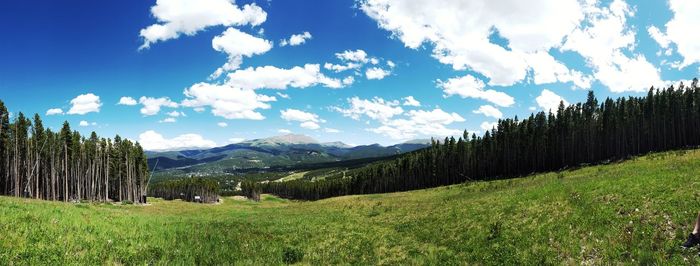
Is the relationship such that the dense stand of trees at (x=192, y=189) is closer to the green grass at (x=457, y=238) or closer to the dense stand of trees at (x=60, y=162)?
the dense stand of trees at (x=60, y=162)

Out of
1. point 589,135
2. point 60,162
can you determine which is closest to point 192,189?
point 60,162

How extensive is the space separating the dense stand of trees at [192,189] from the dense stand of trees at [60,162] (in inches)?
1961

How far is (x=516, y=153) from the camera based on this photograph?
10694cm

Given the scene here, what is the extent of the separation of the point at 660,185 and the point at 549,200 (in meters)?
5.46

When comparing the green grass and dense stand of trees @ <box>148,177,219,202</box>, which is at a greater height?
the green grass

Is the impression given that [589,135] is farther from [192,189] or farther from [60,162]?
[192,189]

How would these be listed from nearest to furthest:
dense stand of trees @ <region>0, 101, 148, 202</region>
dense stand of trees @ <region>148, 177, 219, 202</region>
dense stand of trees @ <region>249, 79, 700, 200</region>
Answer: dense stand of trees @ <region>0, 101, 148, 202</region>
dense stand of trees @ <region>249, 79, 700, 200</region>
dense stand of trees @ <region>148, 177, 219, 202</region>

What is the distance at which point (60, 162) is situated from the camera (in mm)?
88062

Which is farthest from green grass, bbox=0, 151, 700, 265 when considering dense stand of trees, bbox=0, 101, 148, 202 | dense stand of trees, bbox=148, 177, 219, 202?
dense stand of trees, bbox=148, 177, 219, 202

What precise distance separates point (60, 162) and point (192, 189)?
266 feet

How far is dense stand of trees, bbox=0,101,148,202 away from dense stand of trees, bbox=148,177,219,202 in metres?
49.8

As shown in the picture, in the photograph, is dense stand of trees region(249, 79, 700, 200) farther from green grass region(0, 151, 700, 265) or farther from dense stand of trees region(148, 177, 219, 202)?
dense stand of trees region(148, 177, 219, 202)

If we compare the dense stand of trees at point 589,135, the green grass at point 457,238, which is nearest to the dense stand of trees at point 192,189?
the dense stand of trees at point 589,135

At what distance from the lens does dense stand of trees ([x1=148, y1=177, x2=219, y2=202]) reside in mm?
161375
